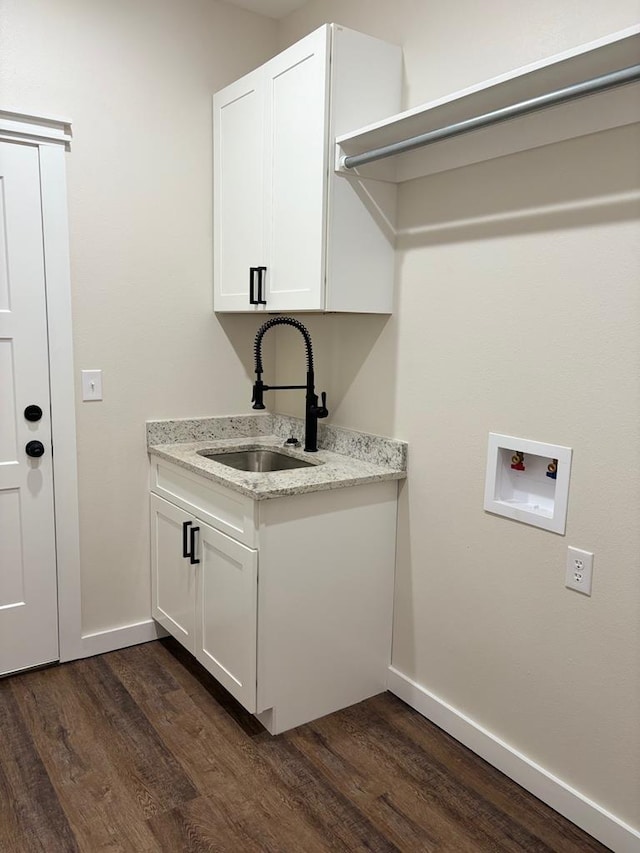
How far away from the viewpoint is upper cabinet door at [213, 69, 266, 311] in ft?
8.15

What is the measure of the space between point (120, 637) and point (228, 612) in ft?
2.64

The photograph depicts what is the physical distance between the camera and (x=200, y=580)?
2.45 m

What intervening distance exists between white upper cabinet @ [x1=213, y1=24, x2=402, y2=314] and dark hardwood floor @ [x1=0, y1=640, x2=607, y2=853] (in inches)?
58.2

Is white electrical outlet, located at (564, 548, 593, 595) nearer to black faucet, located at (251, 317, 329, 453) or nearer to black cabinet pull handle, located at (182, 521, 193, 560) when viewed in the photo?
black faucet, located at (251, 317, 329, 453)

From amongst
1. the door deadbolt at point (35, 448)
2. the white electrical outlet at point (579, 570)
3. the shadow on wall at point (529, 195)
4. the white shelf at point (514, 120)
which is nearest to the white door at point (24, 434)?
the door deadbolt at point (35, 448)

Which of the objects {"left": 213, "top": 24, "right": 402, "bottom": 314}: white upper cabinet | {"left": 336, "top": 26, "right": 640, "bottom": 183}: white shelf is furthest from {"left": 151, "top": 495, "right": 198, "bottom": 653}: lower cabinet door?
{"left": 336, "top": 26, "right": 640, "bottom": 183}: white shelf

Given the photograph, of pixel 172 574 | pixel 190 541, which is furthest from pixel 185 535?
pixel 172 574

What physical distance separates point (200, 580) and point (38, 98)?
73.3 inches

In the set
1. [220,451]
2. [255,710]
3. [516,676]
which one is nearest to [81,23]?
[220,451]

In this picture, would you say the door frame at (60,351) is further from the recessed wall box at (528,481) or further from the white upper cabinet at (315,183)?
the recessed wall box at (528,481)

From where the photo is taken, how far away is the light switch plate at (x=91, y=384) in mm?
2600

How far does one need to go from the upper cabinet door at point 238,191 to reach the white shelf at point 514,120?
0.48 metres

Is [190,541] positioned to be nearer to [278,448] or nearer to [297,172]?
[278,448]

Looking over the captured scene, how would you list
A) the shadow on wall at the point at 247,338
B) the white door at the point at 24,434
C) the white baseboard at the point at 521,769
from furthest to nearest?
the shadow on wall at the point at 247,338, the white door at the point at 24,434, the white baseboard at the point at 521,769
